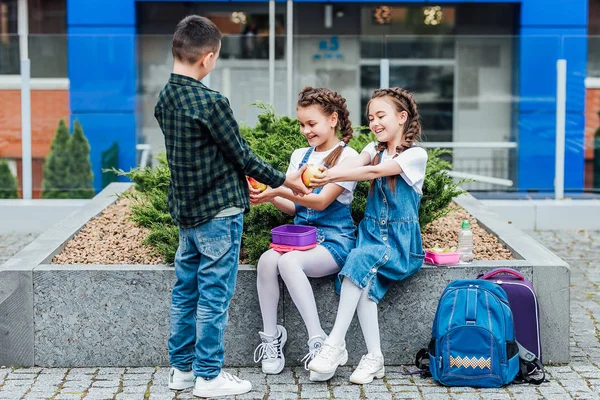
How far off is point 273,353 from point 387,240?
32.6 inches

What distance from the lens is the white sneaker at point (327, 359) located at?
5322 mm

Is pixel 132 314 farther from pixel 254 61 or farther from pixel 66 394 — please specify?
pixel 254 61

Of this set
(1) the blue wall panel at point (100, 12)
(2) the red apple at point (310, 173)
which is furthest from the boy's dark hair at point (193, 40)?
(1) the blue wall panel at point (100, 12)

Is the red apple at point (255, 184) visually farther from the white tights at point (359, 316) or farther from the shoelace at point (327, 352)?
the shoelace at point (327, 352)

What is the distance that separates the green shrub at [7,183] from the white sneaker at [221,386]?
6494 millimetres

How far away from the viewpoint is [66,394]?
5.29 metres

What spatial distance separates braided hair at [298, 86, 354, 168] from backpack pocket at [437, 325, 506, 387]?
113cm

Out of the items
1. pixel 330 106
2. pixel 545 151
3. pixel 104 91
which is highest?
pixel 104 91

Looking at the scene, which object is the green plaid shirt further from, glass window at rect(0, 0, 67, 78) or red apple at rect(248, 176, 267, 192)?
glass window at rect(0, 0, 67, 78)

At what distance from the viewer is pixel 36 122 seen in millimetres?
11203

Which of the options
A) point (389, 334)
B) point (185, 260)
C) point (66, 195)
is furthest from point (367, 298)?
point (66, 195)

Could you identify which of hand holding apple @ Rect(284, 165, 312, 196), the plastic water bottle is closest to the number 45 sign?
the plastic water bottle

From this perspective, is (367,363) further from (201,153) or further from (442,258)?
(201,153)

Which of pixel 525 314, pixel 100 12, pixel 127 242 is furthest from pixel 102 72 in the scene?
pixel 525 314
